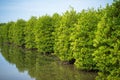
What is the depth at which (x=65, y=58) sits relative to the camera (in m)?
46.5

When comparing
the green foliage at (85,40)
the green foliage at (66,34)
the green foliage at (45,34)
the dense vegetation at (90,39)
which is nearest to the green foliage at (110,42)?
the dense vegetation at (90,39)

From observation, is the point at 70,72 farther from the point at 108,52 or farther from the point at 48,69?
the point at 108,52

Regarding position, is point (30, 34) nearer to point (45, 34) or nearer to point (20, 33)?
point (20, 33)

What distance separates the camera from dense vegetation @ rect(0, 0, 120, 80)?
29281mm

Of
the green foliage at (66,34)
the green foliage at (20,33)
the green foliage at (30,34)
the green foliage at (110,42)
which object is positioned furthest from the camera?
the green foliage at (20,33)

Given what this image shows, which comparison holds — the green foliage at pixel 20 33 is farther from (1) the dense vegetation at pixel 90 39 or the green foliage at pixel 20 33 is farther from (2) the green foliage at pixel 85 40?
(2) the green foliage at pixel 85 40

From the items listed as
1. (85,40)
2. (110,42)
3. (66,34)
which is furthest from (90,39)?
(66,34)

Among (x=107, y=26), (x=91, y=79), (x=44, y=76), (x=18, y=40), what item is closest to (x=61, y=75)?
(x=44, y=76)

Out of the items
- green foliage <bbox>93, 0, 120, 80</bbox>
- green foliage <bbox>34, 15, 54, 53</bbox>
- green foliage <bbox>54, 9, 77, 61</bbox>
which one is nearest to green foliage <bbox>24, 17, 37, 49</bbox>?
green foliage <bbox>34, 15, 54, 53</bbox>

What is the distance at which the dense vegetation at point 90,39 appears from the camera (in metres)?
29.3

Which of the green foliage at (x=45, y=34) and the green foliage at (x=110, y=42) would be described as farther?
the green foliage at (x=45, y=34)

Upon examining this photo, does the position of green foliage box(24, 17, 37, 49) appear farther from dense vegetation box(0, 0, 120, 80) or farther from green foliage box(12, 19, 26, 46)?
dense vegetation box(0, 0, 120, 80)

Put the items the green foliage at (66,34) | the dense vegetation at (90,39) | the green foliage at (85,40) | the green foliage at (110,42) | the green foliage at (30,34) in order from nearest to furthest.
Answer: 1. the green foliage at (110,42)
2. the dense vegetation at (90,39)
3. the green foliage at (85,40)
4. the green foliage at (66,34)
5. the green foliage at (30,34)

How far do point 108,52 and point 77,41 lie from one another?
386 inches
